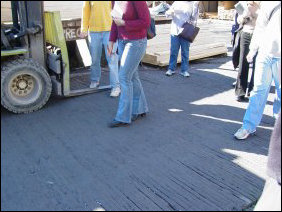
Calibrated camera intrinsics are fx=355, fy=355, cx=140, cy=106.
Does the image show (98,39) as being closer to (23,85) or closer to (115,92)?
(115,92)

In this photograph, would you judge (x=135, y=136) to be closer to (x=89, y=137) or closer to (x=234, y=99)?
(x=89, y=137)

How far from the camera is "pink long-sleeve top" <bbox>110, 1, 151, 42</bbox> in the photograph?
3762 mm

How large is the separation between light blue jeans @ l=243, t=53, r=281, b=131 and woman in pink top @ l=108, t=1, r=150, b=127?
4.38 feet

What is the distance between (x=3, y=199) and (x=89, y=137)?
1.48m

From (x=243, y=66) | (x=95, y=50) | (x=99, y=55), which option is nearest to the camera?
(x=243, y=66)

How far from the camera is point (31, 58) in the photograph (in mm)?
5074

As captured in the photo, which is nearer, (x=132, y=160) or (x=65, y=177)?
(x=65, y=177)

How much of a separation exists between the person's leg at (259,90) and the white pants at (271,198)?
1.93 meters

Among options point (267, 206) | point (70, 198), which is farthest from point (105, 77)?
point (267, 206)

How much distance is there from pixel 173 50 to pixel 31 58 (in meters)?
2.94

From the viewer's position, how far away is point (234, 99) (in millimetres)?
5801

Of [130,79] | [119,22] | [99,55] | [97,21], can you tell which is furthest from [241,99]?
[119,22]

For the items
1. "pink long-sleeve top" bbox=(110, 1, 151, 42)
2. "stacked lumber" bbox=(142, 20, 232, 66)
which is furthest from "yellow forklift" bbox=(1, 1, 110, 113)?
"stacked lumber" bbox=(142, 20, 232, 66)

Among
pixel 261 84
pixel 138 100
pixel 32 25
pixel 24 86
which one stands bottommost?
pixel 138 100
